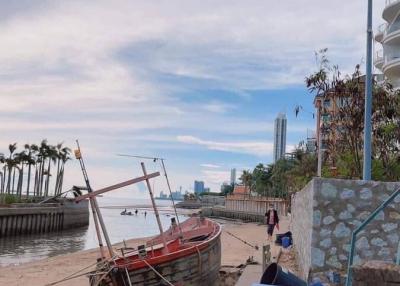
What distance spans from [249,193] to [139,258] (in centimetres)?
10210

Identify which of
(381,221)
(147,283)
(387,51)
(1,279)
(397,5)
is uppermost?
(397,5)

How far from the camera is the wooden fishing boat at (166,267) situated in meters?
11.4

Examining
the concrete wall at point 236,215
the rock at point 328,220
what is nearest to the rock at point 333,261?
the rock at point 328,220

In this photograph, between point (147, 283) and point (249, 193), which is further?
point (249, 193)

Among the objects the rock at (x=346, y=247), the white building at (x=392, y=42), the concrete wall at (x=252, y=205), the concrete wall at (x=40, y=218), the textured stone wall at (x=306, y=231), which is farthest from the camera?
the concrete wall at (x=252, y=205)

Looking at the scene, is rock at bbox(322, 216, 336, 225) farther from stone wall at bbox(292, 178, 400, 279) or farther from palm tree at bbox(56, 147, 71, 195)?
palm tree at bbox(56, 147, 71, 195)

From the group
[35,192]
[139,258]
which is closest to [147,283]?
[139,258]

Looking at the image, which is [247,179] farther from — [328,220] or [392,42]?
[328,220]

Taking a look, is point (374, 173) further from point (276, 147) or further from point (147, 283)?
point (276, 147)

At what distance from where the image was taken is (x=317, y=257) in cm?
894

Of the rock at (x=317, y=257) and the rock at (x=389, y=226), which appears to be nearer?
the rock at (x=389, y=226)

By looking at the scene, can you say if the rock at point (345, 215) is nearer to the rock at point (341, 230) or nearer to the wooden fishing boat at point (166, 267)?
the rock at point (341, 230)

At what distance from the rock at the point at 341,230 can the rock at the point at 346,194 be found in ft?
1.42

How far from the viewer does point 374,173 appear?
1519 centimetres
